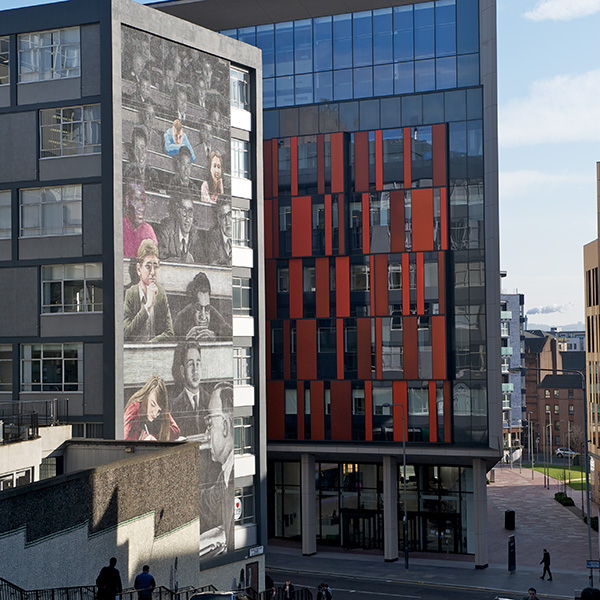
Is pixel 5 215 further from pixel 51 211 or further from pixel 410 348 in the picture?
pixel 410 348

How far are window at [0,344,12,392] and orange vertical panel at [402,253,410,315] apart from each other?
27677 millimetres

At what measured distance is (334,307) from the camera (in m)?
62.2

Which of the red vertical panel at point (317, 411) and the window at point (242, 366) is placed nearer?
the window at point (242, 366)

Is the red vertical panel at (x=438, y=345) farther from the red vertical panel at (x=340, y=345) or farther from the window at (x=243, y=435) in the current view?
the window at (x=243, y=435)

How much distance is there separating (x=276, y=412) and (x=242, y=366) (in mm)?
15697

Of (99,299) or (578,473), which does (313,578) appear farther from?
(578,473)

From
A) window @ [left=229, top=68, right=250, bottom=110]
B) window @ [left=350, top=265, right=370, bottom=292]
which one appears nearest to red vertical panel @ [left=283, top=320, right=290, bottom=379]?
window @ [left=350, top=265, right=370, bottom=292]

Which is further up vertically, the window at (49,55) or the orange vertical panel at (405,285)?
the window at (49,55)

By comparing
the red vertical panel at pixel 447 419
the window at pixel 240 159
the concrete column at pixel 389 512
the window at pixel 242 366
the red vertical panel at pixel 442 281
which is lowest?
the concrete column at pixel 389 512

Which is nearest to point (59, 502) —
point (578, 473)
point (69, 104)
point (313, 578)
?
point (69, 104)

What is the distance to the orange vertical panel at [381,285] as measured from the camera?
60.7m

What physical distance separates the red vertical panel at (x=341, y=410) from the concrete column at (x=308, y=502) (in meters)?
2.71

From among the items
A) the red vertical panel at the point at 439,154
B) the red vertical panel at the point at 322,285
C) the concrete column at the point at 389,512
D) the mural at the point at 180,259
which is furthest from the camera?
the red vertical panel at the point at 322,285

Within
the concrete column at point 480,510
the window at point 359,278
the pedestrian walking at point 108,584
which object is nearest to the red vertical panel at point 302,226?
the window at point 359,278
